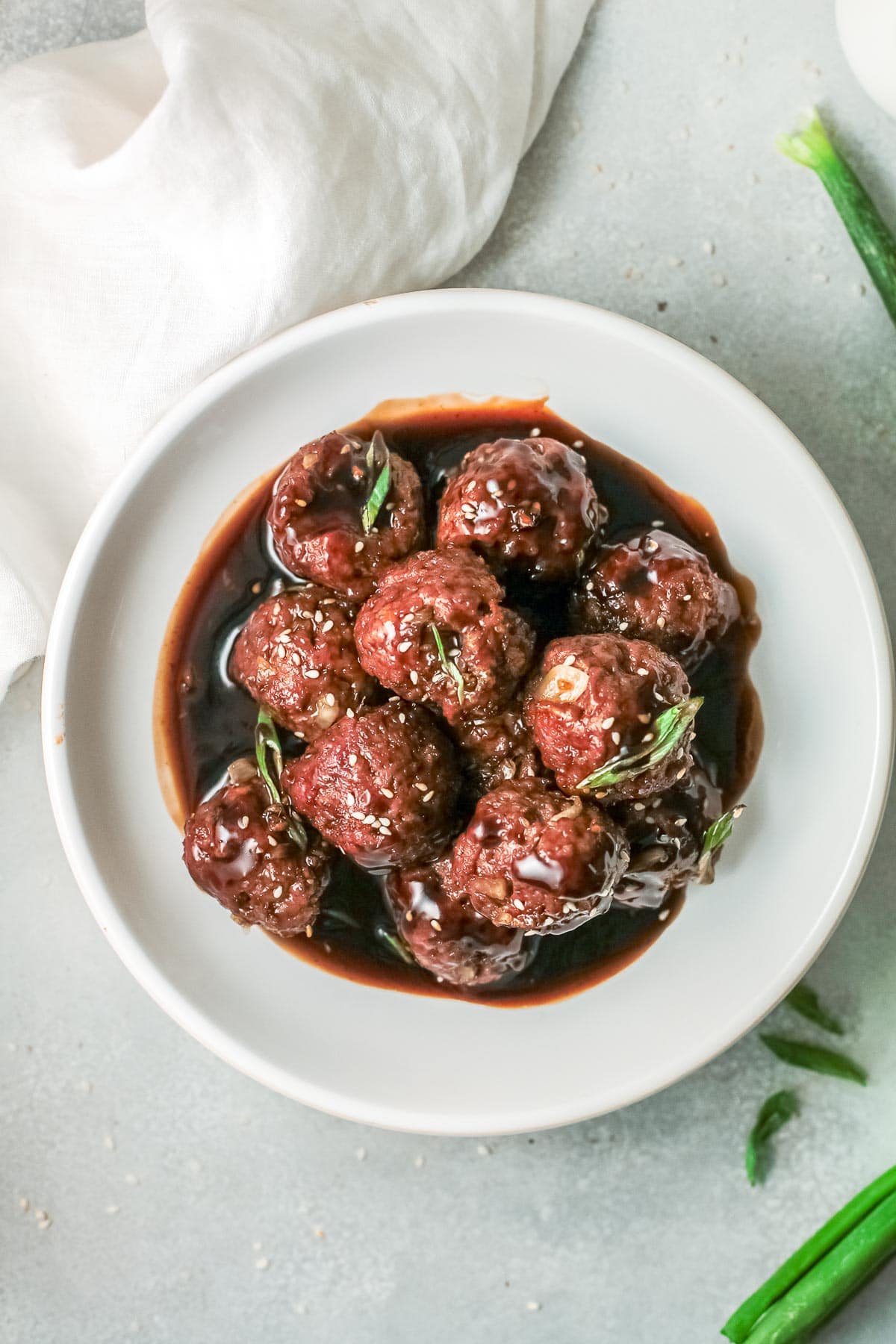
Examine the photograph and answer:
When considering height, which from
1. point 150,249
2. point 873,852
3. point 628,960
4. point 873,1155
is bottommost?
point 873,1155

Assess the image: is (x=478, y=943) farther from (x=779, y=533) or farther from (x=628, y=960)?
(x=779, y=533)

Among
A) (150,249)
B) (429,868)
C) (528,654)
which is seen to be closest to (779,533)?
(528,654)

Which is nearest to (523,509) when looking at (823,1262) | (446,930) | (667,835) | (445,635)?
A: (445,635)

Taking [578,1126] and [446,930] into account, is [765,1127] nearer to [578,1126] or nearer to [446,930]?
[578,1126]

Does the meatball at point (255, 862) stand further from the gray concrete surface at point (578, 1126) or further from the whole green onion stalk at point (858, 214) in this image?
the whole green onion stalk at point (858, 214)

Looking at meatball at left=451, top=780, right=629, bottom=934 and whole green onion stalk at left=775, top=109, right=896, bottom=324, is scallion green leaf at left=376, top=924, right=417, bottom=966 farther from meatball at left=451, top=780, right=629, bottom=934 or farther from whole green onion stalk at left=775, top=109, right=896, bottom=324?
whole green onion stalk at left=775, top=109, right=896, bottom=324
